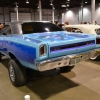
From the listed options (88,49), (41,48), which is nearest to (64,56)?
(41,48)

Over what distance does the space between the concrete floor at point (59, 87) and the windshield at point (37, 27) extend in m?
1.37

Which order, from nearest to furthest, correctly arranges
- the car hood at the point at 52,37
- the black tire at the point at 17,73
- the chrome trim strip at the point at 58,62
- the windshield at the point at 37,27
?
the chrome trim strip at the point at 58,62
the car hood at the point at 52,37
the black tire at the point at 17,73
the windshield at the point at 37,27

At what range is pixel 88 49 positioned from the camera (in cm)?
339

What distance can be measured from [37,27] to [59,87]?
1838 millimetres

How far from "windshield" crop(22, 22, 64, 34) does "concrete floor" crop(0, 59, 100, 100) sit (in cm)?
137

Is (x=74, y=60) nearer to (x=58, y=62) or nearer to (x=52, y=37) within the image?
(x=58, y=62)

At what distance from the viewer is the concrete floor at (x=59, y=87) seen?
3186mm

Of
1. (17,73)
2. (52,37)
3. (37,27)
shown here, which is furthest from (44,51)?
(37,27)

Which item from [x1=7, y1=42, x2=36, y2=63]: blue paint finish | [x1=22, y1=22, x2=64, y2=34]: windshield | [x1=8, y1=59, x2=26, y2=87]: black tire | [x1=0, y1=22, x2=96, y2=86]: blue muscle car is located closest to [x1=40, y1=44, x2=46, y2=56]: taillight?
[x1=0, y1=22, x2=96, y2=86]: blue muscle car

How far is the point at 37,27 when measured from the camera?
4.35 metres

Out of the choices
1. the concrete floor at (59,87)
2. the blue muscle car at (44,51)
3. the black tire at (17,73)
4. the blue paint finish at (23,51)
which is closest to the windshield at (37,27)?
the blue muscle car at (44,51)

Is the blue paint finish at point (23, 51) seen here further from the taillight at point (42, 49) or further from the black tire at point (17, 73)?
the black tire at point (17, 73)

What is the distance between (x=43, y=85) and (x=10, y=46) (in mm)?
1287

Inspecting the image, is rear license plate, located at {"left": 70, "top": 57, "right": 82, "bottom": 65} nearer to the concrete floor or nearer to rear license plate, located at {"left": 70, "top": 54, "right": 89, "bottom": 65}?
rear license plate, located at {"left": 70, "top": 54, "right": 89, "bottom": 65}
